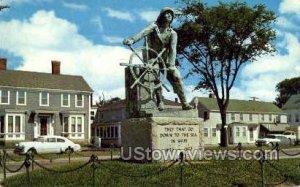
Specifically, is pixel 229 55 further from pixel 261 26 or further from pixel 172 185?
pixel 172 185

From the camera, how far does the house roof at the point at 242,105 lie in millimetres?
67319

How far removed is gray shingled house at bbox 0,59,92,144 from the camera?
159 ft

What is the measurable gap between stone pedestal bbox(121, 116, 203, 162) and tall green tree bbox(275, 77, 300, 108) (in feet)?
291

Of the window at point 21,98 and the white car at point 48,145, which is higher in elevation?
the window at point 21,98

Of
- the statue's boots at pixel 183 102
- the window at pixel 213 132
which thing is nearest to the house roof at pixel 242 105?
the window at pixel 213 132

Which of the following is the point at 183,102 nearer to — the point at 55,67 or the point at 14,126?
the point at 14,126

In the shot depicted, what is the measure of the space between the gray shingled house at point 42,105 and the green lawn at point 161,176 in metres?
A: 35.1

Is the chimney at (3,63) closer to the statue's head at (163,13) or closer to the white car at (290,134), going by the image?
the white car at (290,134)

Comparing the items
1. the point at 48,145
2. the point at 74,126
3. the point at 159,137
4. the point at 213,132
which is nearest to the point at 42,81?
the point at 74,126

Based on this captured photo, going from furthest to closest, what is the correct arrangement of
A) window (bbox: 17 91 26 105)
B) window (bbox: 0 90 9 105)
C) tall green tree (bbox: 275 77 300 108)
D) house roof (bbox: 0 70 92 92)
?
tall green tree (bbox: 275 77 300 108), house roof (bbox: 0 70 92 92), window (bbox: 17 91 26 105), window (bbox: 0 90 9 105)

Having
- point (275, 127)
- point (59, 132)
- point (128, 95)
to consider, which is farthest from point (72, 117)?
point (128, 95)

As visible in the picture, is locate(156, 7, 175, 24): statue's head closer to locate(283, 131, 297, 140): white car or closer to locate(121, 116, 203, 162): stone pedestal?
locate(121, 116, 203, 162): stone pedestal

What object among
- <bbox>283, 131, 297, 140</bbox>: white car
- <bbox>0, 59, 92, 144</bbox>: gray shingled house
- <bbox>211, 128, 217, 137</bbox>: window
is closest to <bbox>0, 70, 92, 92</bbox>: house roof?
<bbox>0, 59, 92, 144</bbox>: gray shingled house

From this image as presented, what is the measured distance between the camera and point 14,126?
4850cm
